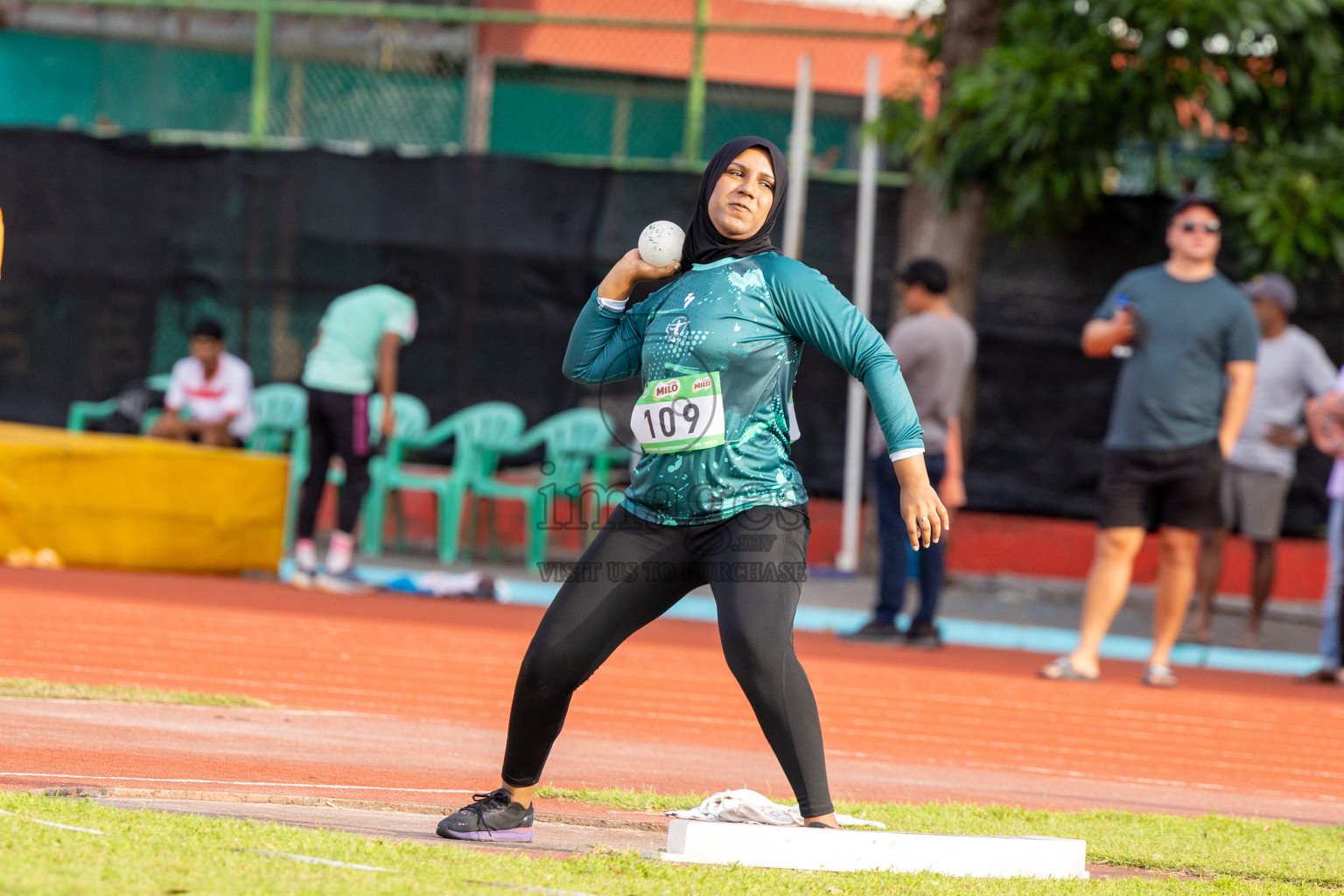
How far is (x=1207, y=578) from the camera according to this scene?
32.6ft

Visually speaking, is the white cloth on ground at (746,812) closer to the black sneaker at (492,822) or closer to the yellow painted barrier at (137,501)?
the black sneaker at (492,822)

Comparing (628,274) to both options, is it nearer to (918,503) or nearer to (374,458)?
(918,503)

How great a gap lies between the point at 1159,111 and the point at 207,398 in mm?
7019

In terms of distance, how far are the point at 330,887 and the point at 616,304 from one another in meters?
1.67

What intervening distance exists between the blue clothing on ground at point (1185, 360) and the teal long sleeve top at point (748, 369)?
4315 millimetres

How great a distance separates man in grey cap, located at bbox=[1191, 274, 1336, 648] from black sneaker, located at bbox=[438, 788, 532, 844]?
22.7 feet

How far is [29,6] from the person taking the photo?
1587 centimetres

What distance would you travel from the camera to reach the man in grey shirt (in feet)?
30.0

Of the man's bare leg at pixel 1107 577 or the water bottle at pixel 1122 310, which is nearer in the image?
the man's bare leg at pixel 1107 577

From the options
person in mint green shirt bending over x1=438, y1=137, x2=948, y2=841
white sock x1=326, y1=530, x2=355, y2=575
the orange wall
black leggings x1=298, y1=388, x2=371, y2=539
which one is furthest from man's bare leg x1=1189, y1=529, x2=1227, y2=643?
person in mint green shirt bending over x1=438, y1=137, x2=948, y2=841

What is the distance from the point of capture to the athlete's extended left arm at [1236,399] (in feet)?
26.0

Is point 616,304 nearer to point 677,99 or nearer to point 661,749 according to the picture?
point 661,749

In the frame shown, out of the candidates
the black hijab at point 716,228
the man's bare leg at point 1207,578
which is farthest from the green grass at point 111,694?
the man's bare leg at point 1207,578

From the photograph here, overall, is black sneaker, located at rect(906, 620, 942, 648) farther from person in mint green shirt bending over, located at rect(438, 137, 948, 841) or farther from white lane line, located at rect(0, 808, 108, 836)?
white lane line, located at rect(0, 808, 108, 836)
